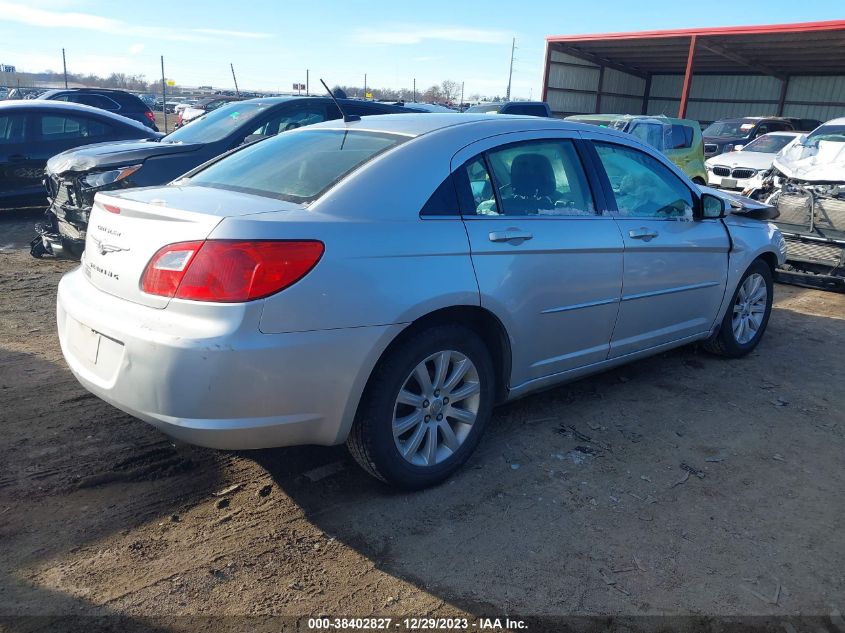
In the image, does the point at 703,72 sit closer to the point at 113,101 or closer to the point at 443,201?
the point at 113,101

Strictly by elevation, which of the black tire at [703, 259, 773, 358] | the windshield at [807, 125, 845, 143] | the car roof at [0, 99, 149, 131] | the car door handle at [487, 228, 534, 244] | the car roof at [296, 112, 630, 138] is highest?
the windshield at [807, 125, 845, 143]

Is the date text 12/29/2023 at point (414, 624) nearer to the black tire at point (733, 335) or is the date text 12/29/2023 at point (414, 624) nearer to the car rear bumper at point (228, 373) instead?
the car rear bumper at point (228, 373)

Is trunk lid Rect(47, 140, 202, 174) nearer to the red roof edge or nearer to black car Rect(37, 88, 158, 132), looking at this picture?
black car Rect(37, 88, 158, 132)

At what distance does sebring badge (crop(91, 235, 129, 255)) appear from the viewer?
2.86m

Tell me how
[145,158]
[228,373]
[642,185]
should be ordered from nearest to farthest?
[228,373]
[642,185]
[145,158]

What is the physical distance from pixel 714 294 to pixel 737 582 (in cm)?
249

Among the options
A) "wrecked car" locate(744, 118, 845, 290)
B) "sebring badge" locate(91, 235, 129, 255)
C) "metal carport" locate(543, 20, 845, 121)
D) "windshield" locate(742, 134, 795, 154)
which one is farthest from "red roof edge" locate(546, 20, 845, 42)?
"sebring badge" locate(91, 235, 129, 255)

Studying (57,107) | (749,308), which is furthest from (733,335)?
(57,107)

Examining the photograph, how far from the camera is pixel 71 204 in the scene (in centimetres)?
627

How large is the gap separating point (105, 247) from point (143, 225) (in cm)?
30

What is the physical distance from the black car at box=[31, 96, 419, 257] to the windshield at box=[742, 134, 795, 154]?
10854 mm

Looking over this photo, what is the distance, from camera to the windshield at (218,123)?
23.9 ft

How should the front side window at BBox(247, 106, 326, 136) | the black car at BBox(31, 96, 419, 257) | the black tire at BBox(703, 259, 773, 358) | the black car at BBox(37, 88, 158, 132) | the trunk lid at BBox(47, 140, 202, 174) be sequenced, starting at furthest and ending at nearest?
1. the black car at BBox(37, 88, 158, 132)
2. the front side window at BBox(247, 106, 326, 136)
3. the trunk lid at BBox(47, 140, 202, 174)
4. the black car at BBox(31, 96, 419, 257)
5. the black tire at BBox(703, 259, 773, 358)

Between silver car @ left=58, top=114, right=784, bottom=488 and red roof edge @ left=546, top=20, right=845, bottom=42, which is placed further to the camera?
red roof edge @ left=546, top=20, right=845, bottom=42
